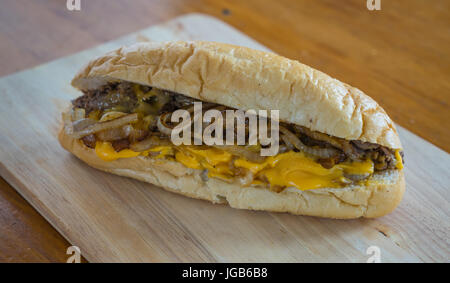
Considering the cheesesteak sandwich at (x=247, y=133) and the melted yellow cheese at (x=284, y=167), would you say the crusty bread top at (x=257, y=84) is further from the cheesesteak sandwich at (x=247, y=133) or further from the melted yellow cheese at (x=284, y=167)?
the melted yellow cheese at (x=284, y=167)

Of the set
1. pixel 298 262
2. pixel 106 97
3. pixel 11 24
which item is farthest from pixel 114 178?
pixel 11 24

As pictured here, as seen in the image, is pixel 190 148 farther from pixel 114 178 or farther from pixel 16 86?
pixel 16 86

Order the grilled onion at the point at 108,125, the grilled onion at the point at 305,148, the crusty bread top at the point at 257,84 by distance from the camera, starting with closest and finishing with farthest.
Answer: the crusty bread top at the point at 257,84, the grilled onion at the point at 305,148, the grilled onion at the point at 108,125

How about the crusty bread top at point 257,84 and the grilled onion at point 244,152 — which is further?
the grilled onion at point 244,152

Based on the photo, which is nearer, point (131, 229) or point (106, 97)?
point (131, 229)

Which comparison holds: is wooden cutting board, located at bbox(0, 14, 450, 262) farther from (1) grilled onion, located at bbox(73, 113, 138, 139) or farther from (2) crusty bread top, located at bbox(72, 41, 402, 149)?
(2) crusty bread top, located at bbox(72, 41, 402, 149)

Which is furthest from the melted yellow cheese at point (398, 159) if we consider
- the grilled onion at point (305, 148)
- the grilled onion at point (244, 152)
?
the grilled onion at point (244, 152)
